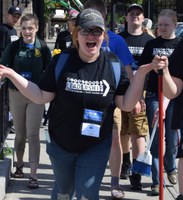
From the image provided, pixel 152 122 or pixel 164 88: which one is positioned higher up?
pixel 164 88

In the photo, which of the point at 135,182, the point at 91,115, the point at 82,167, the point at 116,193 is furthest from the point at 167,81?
the point at 135,182

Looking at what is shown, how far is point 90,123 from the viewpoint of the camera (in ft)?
13.4

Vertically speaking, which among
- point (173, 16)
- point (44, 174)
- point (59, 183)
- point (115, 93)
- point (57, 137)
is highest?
point (173, 16)

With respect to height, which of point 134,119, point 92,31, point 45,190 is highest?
point 92,31

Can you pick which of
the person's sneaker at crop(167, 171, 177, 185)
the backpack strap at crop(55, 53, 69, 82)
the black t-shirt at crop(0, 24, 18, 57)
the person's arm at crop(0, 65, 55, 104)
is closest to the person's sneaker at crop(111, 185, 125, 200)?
the person's sneaker at crop(167, 171, 177, 185)

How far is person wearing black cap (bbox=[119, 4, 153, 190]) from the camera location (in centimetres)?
656

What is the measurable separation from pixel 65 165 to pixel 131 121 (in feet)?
8.03

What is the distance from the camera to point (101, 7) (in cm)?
559

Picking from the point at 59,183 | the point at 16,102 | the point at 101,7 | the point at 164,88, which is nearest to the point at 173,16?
the point at 101,7

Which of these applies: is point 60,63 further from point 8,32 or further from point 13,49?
point 8,32

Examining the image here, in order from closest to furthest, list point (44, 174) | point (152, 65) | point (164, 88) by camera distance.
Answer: point (152, 65) < point (164, 88) < point (44, 174)

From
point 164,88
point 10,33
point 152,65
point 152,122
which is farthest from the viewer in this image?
point 10,33

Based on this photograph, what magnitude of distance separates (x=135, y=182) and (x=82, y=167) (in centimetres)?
240

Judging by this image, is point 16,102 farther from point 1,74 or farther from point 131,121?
point 1,74
